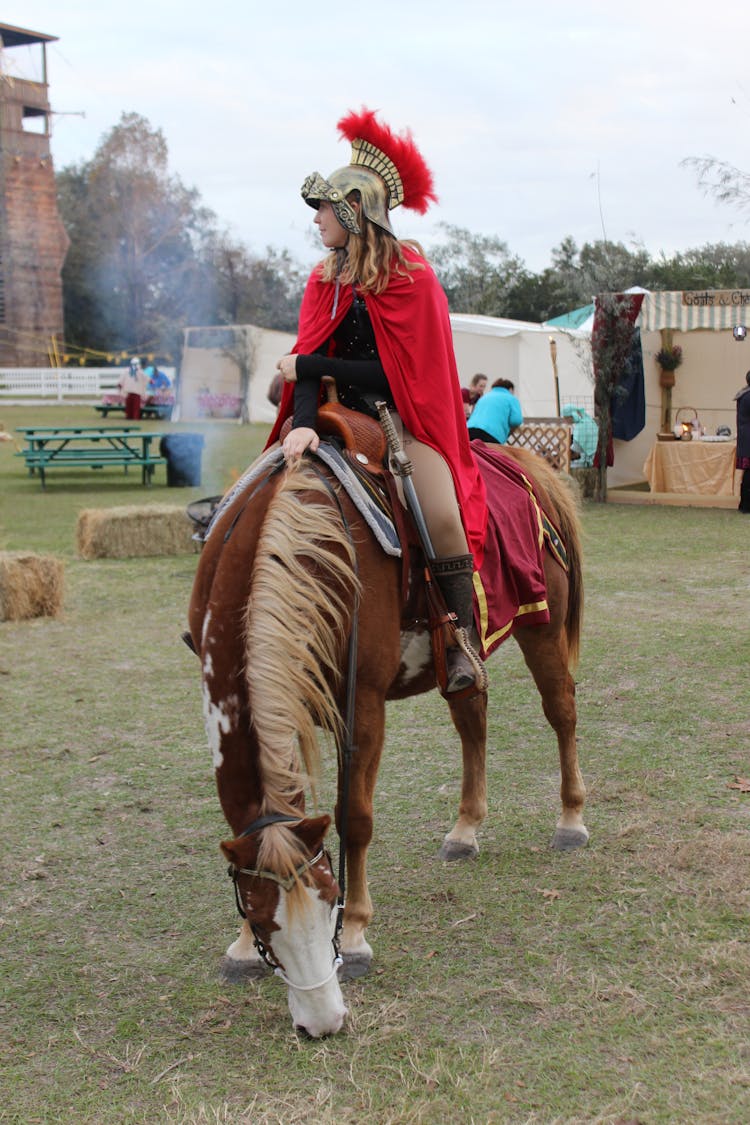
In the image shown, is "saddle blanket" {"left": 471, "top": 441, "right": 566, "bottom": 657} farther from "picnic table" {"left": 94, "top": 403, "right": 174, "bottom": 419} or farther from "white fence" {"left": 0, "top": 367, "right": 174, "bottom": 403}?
"white fence" {"left": 0, "top": 367, "right": 174, "bottom": 403}

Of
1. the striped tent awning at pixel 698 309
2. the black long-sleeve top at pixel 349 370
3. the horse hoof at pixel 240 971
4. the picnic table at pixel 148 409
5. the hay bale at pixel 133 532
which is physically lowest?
the horse hoof at pixel 240 971

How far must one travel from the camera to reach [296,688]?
2566mm

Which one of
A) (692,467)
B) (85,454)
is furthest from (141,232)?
(692,467)

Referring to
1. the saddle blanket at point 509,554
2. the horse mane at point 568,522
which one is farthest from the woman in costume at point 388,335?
the horse mane at point 568,522

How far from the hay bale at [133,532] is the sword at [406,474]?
7.90 meters

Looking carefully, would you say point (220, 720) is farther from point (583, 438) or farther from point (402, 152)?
point (583, 438)

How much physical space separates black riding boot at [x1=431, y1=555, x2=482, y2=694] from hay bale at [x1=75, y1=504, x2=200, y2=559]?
25.9 feet

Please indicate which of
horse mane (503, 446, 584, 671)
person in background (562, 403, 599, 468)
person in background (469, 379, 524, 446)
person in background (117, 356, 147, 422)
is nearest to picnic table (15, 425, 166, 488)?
person in background (469, 379, 524, 446)

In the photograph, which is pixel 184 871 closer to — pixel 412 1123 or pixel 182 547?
pixel 412 1123

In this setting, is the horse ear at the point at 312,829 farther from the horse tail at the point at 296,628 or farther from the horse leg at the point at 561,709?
the horse leg at the point at 561,709

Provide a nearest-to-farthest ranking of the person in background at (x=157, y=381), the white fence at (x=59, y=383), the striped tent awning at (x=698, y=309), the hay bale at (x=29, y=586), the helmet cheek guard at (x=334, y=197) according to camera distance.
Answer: the helmet cheek guard at (x=334, y=197)
the hay bale at (x=29, y=586)
the striped tent awning at (x=698, y=309)
the person in background at (x=157, y=381)
the white fence at (x=59, y=383)

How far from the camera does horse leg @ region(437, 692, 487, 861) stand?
3947 millimetres

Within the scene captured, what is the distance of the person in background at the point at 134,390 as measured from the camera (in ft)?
94.2

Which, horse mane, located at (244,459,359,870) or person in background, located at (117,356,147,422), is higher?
person in background, located at (117,356,147,422)
